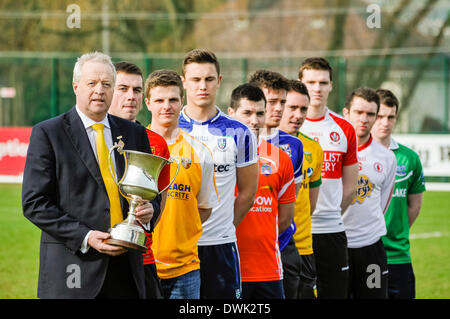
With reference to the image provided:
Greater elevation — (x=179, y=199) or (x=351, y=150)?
(x=351, y=150)

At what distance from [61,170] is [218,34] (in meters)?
26.8

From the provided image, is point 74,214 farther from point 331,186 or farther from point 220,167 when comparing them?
point 331,186

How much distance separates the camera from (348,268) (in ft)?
21.8

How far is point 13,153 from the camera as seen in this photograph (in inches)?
693

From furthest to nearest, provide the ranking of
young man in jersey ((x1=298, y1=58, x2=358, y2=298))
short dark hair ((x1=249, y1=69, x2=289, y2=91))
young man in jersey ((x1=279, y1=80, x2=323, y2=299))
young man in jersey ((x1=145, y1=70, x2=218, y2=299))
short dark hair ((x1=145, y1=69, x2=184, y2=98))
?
young man in jersey ((x1=298, y1=58, x2=358, y2=298)) → young man in jersey ((x1=279, y1=80, x2=323, y2=299)) → short dark hair ((x1=249, y1=69, x2=289, y2=91)) → short dark hair ((x1=145, y1=69, x2=184, y2=98)) → young man in jersey ((x1=145, y1=70, x2=218, y2=299))

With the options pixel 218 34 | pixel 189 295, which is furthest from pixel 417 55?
pixel 189 295

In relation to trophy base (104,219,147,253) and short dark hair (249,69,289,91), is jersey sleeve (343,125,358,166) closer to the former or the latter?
short dark hair (249,69,289,91)

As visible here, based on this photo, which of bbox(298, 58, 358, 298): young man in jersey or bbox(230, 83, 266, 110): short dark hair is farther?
bbox(298, 58, 358, 298): young man in jersey

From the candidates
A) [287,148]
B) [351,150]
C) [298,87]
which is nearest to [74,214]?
[287,148]

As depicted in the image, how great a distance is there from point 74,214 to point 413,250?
30.6 feet

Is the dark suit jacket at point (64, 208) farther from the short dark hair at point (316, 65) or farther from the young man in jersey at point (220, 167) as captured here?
the short dark hair at point (316, 65)

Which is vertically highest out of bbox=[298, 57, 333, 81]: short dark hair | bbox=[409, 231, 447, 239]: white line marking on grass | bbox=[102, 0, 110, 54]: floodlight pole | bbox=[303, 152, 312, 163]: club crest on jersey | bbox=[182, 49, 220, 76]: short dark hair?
bbox=[102, 0, 110, 54]: floodlight pole

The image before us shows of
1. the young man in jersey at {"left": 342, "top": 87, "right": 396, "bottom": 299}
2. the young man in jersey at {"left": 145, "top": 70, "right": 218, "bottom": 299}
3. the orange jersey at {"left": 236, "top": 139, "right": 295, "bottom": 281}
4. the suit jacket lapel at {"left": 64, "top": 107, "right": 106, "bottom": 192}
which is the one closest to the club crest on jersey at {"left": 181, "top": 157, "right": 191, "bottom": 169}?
the young man in jersey at {"left": 145, "top": 70, "right": 218, "bottom": 299}

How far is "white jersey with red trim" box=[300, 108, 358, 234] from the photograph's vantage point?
6.49 metres
